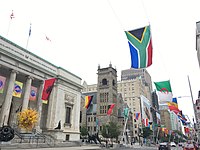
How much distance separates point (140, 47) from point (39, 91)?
1131 inches

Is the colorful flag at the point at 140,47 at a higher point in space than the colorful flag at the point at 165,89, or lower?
higher

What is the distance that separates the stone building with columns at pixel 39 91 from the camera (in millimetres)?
30000

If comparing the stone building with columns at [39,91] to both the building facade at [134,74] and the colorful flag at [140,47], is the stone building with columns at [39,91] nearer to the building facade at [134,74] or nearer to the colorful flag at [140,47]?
the colorful flag at [140,47]

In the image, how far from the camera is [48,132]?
35000mm

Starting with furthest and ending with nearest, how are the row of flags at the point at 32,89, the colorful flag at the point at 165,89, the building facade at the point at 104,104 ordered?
the building facade at the point at 104,104 → the row of flags at the point at 32,89 → the colorful flag at the point at 165,89

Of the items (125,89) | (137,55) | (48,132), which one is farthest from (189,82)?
(125,89)

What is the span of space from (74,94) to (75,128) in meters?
8.82

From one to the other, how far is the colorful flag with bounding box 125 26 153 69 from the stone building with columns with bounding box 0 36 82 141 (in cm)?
2136

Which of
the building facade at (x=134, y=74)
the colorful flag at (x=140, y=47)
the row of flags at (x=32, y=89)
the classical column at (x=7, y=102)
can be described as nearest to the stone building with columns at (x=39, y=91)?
the classical column at (x=7, y=102)

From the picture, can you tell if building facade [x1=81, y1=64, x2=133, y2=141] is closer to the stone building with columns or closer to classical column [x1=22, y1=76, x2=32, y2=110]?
the stone building with columns

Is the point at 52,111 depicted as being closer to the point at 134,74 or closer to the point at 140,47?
the point at 140,47

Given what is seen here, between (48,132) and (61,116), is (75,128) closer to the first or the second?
(61,116)

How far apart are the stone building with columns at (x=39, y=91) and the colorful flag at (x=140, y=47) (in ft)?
70.1

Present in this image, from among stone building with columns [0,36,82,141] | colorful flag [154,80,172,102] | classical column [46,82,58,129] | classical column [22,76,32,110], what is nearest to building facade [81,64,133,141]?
stone building with columns [0,36,82,141]
